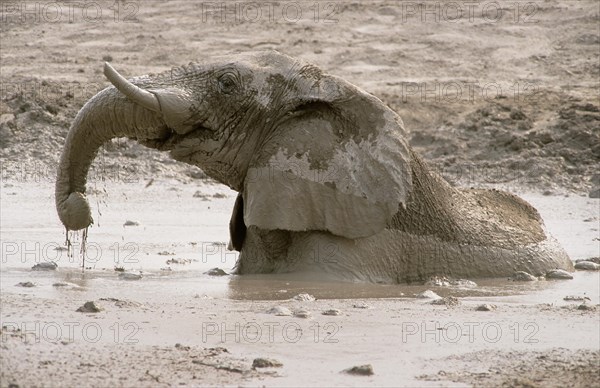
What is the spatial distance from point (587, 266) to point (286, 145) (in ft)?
9.86

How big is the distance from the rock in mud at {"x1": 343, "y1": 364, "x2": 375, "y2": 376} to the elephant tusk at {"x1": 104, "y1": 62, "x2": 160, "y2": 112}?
9.78ft

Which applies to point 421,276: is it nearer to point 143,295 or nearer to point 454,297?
point 454,297

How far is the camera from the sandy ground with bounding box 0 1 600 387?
6.12 metres

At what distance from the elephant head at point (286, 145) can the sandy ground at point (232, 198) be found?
0.48 metres

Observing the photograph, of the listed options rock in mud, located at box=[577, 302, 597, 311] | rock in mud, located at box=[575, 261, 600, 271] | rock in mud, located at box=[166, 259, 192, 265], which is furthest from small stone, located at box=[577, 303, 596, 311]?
rock in mud, located at box=[166, 259, 192, 265]

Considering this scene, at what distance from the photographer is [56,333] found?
636cm

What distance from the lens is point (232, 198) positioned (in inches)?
612

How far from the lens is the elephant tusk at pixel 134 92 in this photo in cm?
825

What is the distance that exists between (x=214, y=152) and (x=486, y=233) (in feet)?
6.89

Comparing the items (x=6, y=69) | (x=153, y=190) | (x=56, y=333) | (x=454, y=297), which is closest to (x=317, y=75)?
(x=454, y=297)

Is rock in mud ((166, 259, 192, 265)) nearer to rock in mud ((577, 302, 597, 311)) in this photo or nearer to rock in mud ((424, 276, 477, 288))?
rock in mud ((424, 276, 477, 288))

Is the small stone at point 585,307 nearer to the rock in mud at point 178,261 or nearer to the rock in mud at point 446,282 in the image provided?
the rock in mud at point 446,282

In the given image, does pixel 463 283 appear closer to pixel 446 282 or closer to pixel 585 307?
pixel 446 282

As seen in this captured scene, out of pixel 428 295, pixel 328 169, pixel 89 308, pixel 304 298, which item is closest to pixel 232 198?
pixel 328 169
